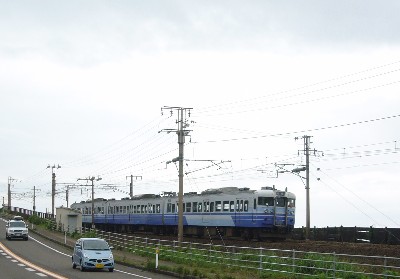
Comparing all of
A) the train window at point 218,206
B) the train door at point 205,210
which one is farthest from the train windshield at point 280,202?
the train door at point 205,210

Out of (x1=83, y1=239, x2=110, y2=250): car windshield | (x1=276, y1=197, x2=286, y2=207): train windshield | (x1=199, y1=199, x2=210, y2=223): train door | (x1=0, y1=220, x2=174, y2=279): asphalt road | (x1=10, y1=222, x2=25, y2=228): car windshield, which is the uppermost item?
(x1=276, y1=197, x2=286, y2=207): train windshield

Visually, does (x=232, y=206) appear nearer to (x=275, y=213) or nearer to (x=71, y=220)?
(x=275, y=213)

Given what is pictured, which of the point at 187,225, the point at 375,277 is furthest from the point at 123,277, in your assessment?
the point at 187,225

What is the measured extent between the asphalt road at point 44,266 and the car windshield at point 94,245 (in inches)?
44.4

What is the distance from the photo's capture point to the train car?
50.5 meters

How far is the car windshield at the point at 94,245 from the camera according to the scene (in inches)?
1271

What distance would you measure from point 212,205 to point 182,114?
8.60 metres

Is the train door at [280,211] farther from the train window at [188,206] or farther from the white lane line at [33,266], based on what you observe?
the white lane line at [33,266]

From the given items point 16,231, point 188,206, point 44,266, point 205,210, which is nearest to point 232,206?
point 205,210

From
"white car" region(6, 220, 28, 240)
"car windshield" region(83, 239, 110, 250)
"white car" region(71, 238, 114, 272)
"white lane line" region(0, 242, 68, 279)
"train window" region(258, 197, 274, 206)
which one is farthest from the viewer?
"white car" region(6, 220, 28, 240)

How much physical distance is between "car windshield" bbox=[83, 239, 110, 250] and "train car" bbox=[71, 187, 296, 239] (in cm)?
1924

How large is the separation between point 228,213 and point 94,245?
69.0 ft

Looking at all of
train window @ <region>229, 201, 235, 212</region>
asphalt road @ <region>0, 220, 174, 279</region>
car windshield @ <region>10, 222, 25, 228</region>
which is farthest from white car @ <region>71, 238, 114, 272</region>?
car windshield @ <region>10, 222, 25, 228</region>

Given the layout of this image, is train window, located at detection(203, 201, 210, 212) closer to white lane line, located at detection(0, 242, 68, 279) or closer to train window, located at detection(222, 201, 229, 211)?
train window, located at detection(222, 201, 229, 211)
